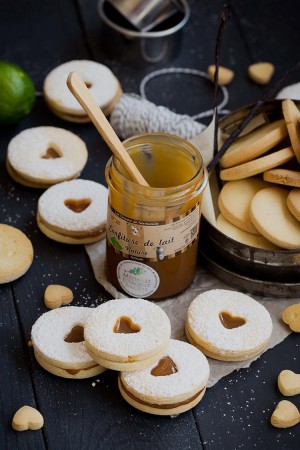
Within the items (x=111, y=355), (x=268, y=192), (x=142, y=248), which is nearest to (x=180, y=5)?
(x=268, y=192)

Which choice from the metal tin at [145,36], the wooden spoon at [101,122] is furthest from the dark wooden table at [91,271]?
the wooden spoon at [101,122]

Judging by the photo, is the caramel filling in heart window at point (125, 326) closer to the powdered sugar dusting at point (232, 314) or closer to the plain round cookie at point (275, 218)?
the powdered sugar dusting at point (232, 314)

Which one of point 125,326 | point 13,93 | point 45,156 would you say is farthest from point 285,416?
point 13,93

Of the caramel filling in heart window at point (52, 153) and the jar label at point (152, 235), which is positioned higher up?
the jar label at point (152, 235)

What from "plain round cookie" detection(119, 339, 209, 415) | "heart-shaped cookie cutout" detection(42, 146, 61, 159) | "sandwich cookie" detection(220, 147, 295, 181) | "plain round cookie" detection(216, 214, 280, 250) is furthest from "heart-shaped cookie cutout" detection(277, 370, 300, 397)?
"heart-shaped cookie cutout" detection(42, 146, 61, 159)

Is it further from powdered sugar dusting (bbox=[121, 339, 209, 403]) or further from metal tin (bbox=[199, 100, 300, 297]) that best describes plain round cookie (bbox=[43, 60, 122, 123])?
powdered sugar dusting (bbox=[121, 339, 209, 403])
